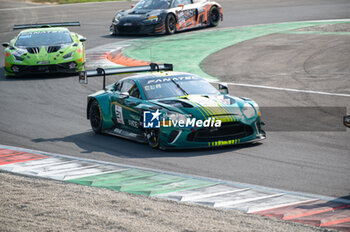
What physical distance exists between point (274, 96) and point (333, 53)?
203 inches

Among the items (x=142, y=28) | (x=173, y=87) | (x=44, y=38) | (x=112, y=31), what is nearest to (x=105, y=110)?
(x=173, y=87)

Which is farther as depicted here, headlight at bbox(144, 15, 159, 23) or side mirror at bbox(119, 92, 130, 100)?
headlight at bbox(144, 15, 159, 23)

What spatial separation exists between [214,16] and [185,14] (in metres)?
1.93

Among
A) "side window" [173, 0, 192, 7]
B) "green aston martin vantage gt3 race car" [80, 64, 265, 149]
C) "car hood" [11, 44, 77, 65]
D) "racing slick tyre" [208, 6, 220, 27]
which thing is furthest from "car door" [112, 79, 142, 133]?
"racing slick tyre" [208, 6, 220, 27]

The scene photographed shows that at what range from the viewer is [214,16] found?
1048 inches

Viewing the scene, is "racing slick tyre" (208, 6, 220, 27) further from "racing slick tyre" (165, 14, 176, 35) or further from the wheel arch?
the wheel arch

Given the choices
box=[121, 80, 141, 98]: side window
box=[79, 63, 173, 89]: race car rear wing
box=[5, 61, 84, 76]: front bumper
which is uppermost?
box=[79, 63, 173, 89]: race car rear wing

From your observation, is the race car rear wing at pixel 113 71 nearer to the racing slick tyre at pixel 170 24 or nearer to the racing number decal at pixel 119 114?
the racing number decal at pixel 119 114

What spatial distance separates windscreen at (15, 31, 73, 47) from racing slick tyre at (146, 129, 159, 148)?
352 inches

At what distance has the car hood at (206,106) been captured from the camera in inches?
401

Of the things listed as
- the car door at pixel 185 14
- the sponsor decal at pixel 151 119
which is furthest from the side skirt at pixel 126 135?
the car door at pixel 185 14

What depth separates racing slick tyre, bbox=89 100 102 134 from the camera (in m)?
12.3

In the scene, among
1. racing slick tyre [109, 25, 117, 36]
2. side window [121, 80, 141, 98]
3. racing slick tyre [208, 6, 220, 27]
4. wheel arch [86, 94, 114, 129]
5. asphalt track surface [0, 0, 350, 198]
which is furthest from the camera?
racing slick tyre [208, 6, 220, 27]

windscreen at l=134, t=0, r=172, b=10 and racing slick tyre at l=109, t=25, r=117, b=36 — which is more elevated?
windscreen at l=134, t=0, r=172, b=10
